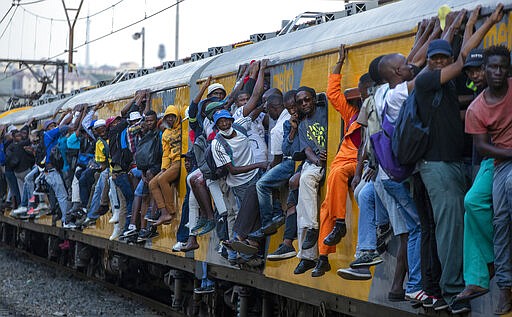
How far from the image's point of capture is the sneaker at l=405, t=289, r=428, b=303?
20.6 feet

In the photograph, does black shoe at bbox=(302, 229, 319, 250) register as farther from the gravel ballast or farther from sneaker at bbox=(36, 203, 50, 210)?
sneaker at bbox=(36, 203, 50, 210)

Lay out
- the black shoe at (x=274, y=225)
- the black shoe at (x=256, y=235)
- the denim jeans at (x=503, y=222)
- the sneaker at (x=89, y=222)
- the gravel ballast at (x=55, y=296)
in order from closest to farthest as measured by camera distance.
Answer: the denim jeans at (x=503, y=222) < the black shoe at (x=274, y=225) < the black shoe at (x=256, y=235) < the gravel ballast at (x=55, y=296) < the sneaker at (x=89, y=222)

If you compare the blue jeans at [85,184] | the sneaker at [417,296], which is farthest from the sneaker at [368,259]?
the blue jeans at [85,184]

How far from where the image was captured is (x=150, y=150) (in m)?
12.8

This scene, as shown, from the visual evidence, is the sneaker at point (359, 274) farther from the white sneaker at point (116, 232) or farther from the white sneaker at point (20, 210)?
the white sneaker at point (20, 210)

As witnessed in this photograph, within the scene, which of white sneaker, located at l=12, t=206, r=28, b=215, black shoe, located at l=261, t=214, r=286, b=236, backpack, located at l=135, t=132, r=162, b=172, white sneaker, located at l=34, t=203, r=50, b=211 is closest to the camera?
black shoe, located at l=261, t=214, r=286, b=236

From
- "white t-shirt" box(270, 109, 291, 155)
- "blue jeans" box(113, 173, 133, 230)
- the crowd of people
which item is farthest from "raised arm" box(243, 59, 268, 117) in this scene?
"blue jeans" box(113, 173, 133, 230)

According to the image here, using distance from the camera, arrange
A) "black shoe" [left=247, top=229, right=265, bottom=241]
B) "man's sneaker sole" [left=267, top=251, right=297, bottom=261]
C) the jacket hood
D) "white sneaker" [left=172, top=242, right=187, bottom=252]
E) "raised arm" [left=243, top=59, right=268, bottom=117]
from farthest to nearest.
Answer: the jacket hood, "white sneaker" [left=172, top=242, right=187, bottom=252], "raised arm" [left=243, top=59, right=268, bottom=117], "black shoe" [left=247, top=229, right=265, bottom=241], "man's sneaker sole" [left=267, top=251, right=297, bottom=261]

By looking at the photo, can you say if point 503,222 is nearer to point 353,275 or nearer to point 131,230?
point 353,275

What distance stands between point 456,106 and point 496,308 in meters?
1.26

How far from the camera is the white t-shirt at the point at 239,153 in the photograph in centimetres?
973

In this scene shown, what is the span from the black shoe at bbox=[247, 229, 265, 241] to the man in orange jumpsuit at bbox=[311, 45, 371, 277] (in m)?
1.51

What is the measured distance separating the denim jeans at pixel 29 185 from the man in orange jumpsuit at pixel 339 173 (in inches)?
496

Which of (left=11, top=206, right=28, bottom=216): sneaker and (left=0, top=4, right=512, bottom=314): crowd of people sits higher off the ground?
(left=0, top=4, right=512, bottom=314): crowd of people
